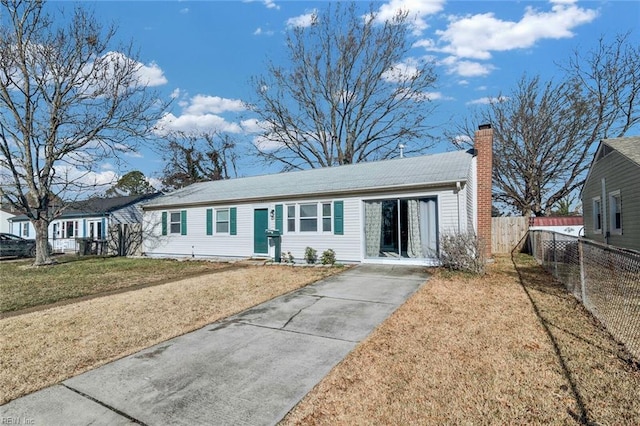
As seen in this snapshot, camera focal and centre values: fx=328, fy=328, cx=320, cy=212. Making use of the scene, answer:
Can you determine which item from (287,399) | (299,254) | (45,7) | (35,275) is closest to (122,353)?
(287,399)

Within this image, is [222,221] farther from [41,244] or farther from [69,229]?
[69,229]

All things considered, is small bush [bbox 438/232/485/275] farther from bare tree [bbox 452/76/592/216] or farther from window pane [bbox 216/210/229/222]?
bare tree [bbox 452/76/592/216]

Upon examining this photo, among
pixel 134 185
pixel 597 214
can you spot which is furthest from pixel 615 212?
pixel 134 185

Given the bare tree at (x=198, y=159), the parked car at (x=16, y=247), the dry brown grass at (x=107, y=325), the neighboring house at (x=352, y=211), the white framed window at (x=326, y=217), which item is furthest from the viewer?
the bare tree at (x=198, y=159)

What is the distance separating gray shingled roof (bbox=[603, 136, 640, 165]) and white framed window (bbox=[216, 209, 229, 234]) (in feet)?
46.2

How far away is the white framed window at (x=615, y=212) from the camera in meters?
11.1

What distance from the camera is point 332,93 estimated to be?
2511 centimetres

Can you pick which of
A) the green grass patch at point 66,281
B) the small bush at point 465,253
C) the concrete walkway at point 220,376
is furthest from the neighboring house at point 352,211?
the concrete walkway at point 220,376

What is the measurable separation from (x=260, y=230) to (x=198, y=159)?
25285 millimetres

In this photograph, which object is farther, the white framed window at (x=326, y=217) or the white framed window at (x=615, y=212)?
the white framed window at (x=326, y=217)

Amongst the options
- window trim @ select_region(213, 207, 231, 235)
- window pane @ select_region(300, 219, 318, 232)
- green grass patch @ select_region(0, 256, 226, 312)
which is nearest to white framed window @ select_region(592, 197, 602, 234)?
window pane @ select_region(300, 219, 318, 232)

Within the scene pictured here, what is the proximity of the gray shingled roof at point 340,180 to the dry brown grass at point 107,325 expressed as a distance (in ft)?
14.6

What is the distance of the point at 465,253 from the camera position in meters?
9.10

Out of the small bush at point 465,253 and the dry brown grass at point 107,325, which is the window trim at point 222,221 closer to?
the dry brown grass at point 107,325
